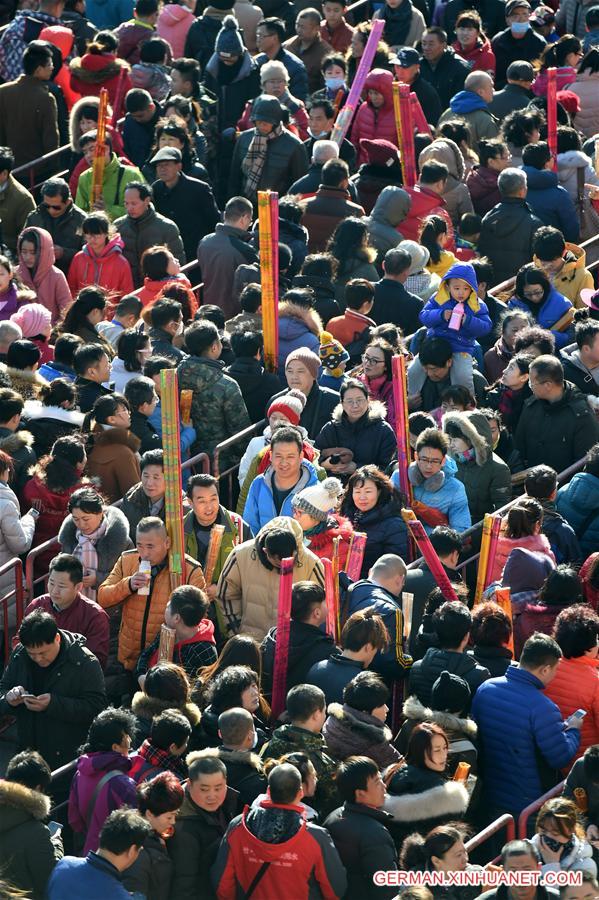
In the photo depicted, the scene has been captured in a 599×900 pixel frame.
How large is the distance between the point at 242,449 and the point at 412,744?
15.0 ft

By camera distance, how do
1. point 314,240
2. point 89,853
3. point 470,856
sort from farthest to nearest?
1. point 314,240
2. point 470,856
3. point 89,853

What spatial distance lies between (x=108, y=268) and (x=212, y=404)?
8.80ft

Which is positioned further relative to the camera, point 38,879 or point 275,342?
point 275,342

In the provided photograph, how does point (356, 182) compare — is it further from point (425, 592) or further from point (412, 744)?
point (412, 744)

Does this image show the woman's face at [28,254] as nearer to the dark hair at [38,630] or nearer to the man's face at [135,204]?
the man's face at [135,204]

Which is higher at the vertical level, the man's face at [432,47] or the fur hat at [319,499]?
the fur hat at [319,499]

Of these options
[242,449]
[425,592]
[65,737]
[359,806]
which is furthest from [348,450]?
[359,806]

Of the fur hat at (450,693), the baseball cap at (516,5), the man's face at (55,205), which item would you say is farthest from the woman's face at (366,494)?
Answer: the baseball cap at (516,5)

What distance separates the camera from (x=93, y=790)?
10039 mm

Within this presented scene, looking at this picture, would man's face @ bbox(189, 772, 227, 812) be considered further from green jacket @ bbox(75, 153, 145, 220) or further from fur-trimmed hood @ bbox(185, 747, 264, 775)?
green jacket @ bbox(75, 153, 145, 220)

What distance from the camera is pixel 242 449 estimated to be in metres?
14.1

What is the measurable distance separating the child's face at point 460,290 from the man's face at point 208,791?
18.7ft

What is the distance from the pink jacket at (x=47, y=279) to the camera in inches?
619

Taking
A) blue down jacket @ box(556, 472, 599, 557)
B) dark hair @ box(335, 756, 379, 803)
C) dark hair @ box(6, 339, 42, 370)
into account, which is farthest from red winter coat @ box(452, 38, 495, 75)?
dark hair @ box(335, 756, 379, 803)
